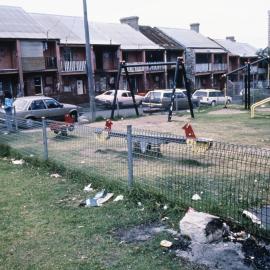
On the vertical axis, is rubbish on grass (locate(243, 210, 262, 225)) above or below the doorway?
below

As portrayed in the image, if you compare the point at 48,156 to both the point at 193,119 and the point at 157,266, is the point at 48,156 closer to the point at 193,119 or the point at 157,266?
the point at 157,266

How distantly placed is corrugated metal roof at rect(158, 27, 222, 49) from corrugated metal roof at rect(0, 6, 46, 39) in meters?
19.5

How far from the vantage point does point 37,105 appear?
61.2 feet

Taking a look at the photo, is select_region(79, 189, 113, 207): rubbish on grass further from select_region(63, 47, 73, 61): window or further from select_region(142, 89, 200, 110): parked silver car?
select_region(63, 47, 73, 61): window

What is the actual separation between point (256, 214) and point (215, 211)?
0.54 meters

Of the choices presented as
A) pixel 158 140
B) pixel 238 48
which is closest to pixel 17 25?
pixel 158 140

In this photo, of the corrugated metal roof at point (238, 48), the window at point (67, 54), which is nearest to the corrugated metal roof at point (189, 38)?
the corrugated metal roof at point (238, 48)

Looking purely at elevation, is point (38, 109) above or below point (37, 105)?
below

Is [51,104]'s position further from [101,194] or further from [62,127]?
[101,194]

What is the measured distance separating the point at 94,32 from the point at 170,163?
34.6 metres

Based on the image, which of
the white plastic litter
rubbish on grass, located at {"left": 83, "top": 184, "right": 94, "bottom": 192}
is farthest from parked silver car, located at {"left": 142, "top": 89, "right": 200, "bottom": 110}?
the white plastic litter

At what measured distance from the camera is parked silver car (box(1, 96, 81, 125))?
59.4ft

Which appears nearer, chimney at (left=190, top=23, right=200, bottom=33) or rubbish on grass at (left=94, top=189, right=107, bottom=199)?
rubbish on grass at (left=94, top=189, right=107, bottom=199)

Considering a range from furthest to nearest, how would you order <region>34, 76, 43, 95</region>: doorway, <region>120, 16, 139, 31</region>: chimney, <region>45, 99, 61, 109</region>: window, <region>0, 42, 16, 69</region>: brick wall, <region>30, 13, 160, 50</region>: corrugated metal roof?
<region>120, 16, 139, 31</region>: chimney < <region>30, 13, 160, 50</region>: corrugated metal roof < <region>34, 76, 43, 95</region>: doorway < <region>0, 42, 16, 69</region>: brick wall < <region>45, 99, 61, 109</region>: window
